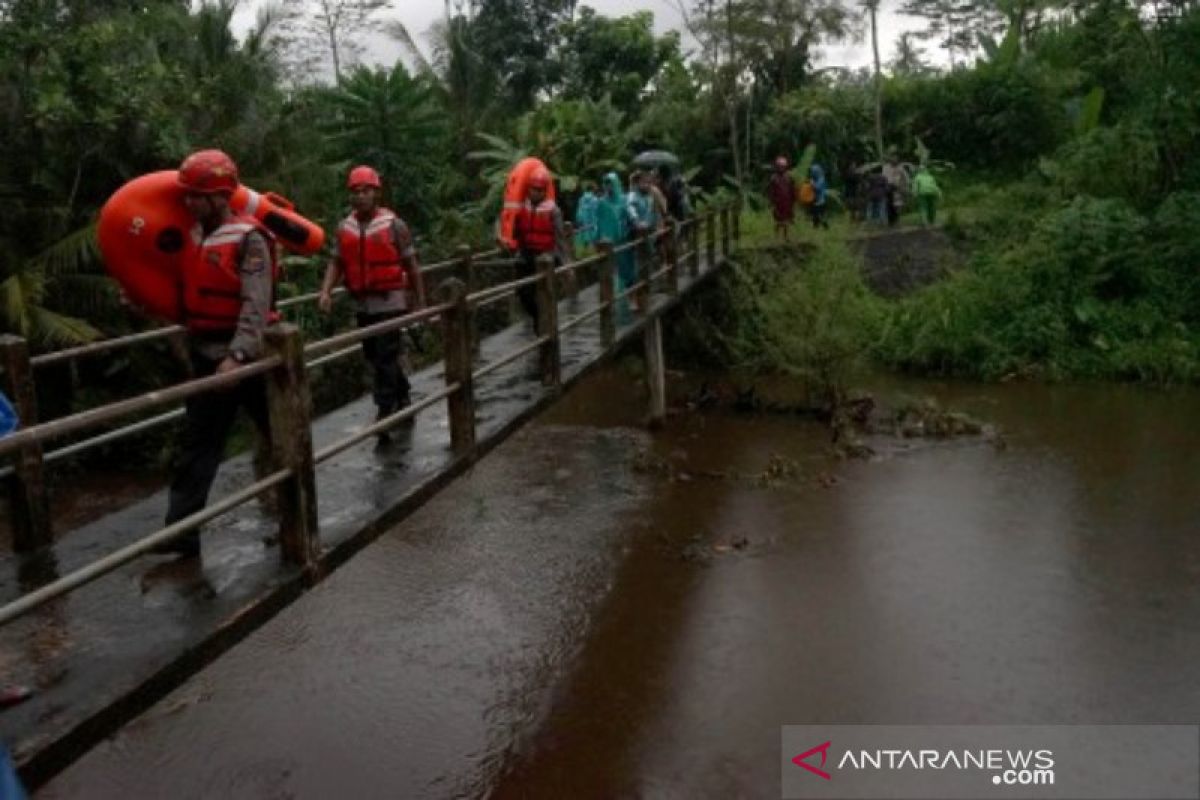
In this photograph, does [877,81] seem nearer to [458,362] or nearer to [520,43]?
[520,43]

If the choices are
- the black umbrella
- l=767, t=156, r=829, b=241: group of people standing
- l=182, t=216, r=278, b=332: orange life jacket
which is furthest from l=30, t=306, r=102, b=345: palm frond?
l=767, t=156, r=829, b=241: group of people standing

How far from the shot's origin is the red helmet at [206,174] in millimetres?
3770

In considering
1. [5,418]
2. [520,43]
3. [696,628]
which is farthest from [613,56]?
[5,418]

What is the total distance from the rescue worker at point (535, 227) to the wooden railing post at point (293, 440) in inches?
174

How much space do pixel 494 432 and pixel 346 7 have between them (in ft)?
66.8

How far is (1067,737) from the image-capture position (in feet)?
19.6

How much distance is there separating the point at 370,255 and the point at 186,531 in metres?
2.57

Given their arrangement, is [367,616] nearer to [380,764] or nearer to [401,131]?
[380,764]

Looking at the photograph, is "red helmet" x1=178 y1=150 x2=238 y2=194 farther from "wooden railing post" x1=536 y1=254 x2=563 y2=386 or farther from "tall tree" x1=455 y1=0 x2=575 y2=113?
"tall tree" x1=455 y1=0 x2=575 y2=113

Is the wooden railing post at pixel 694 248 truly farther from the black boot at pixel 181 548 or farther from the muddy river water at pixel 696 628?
the black boot at pixel 181 548

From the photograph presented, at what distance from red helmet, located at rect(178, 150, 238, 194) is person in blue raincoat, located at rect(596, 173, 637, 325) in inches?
280

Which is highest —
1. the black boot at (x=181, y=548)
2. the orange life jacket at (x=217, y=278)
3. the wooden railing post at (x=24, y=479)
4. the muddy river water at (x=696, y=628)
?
the orange life jacket at (x=217, y=278)

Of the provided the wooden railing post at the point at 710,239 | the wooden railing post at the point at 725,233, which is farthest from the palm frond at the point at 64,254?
the wooden railing post at the point at 725,233

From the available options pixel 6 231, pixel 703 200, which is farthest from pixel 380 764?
pixel 703 200
